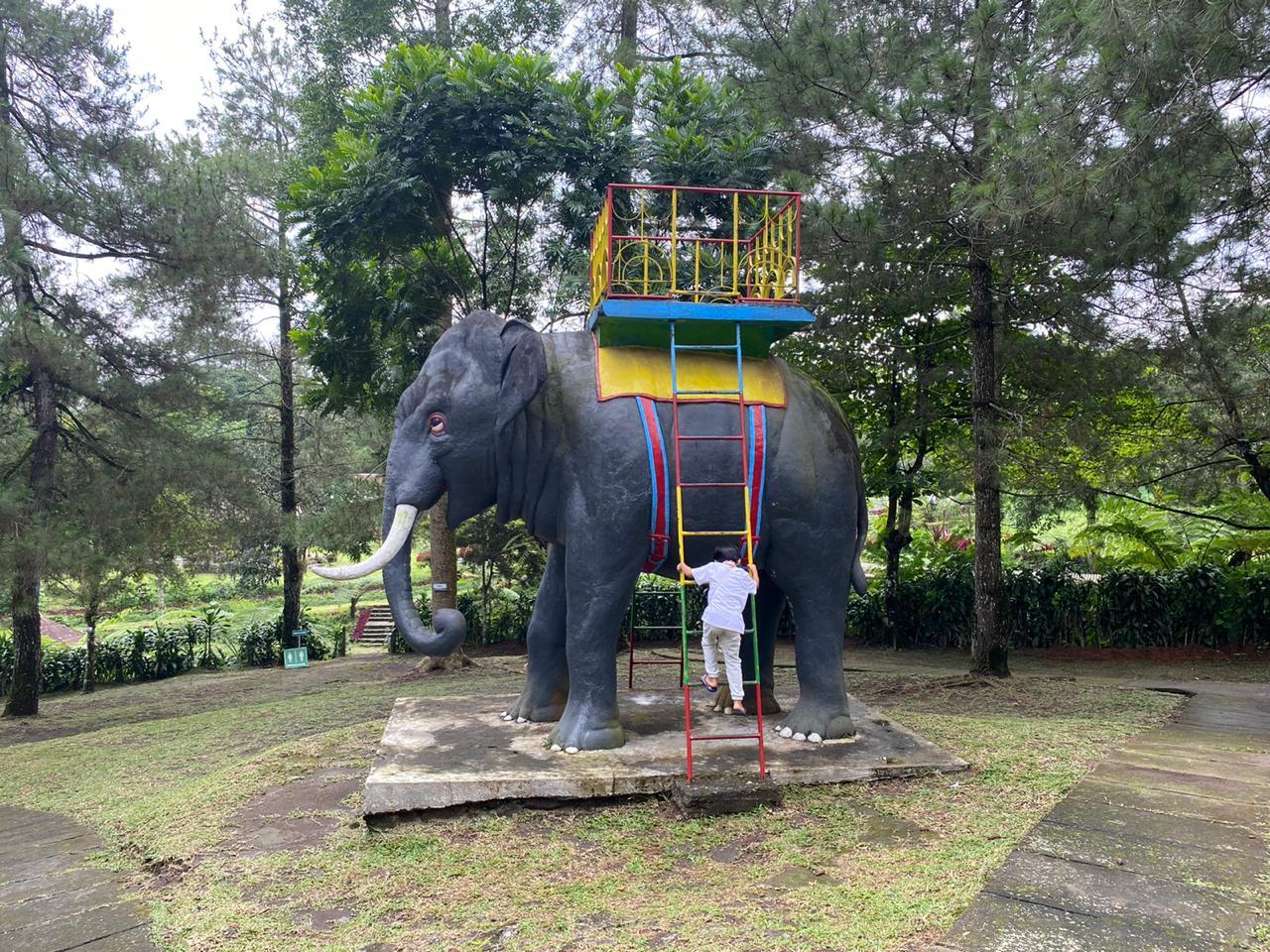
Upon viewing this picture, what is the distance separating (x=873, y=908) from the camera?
12.5 feet

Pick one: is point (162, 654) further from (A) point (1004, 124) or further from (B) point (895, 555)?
(A) point (1004, 124)

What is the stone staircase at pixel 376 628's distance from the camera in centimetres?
2341

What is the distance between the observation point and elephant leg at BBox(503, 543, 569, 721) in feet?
22.2

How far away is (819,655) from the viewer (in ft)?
20.5

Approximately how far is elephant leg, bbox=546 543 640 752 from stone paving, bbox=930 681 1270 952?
2.61 meters

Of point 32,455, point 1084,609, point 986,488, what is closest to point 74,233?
point 32,455

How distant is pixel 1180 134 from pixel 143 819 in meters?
7.96

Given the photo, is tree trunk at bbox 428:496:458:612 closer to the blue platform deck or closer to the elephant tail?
the blue platform deck

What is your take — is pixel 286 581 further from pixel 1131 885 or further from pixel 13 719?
pixel 1131 885

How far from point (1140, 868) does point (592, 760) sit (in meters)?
2.97

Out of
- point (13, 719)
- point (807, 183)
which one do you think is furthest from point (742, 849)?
point (13, 719)

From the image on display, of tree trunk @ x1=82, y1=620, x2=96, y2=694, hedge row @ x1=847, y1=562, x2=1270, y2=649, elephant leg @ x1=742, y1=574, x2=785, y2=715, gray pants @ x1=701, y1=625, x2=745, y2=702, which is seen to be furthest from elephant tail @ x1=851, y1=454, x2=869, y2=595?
tree trunk @ x1=82, y1=620, x2=96, y2=694

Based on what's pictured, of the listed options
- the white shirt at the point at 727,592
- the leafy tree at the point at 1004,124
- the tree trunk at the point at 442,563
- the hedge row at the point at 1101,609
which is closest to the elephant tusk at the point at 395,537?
the white shirt at the point at 727,592

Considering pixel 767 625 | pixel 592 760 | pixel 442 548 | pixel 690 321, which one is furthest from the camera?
pixel 442 548
